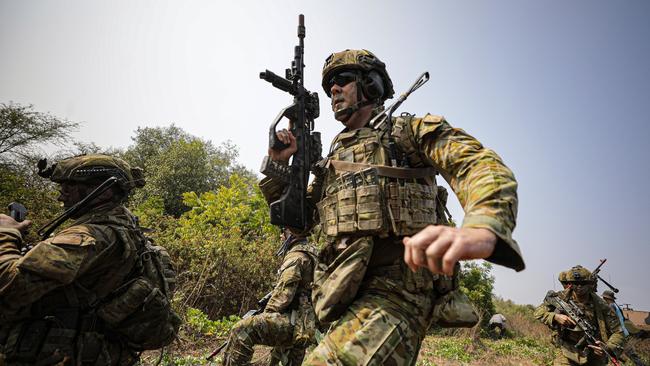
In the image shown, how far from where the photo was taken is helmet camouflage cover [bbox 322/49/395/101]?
2.61 meters

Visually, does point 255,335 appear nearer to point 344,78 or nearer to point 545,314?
point 344,78

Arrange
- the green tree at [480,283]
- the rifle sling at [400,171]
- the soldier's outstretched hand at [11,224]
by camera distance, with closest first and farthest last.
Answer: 1. the rifle sling at [400,171]
2. the soldier's outstretched hand at [11,224]
3. the green tree at [480,283]

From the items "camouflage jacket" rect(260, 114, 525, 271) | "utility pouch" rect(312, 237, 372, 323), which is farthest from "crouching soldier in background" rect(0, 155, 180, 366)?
"camouflage jacket" rect(260, 114, 525, 271)

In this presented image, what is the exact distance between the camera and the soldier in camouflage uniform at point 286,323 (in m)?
4.72

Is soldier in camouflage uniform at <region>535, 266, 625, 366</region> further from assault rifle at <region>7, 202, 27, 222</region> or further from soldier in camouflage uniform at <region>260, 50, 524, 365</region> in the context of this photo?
assault rifle at <region>7, 202, 27, 222</region>

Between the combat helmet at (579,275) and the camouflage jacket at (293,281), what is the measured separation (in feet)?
19.1

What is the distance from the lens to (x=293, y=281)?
495 centimetres

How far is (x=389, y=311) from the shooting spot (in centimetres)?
180

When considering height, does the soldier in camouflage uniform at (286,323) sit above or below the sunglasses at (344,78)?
below

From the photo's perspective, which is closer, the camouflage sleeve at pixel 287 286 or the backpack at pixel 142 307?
the backpack at pixel 142 307

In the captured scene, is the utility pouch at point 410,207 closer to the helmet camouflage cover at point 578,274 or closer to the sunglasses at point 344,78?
the sunglasses at point 344,78

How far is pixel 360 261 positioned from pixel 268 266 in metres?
8.71

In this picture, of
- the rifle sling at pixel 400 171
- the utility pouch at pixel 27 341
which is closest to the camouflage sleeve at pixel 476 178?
the rifle sling at pixel 400 171

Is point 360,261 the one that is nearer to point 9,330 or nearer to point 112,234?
point 112,234
